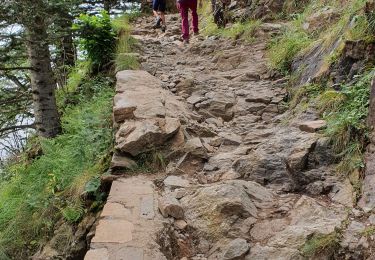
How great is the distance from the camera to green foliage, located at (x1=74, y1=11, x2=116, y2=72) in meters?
7.89

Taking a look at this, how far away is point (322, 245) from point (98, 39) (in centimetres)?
639

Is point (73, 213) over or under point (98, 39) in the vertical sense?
under

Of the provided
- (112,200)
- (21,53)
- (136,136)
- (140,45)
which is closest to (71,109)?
(21,53)

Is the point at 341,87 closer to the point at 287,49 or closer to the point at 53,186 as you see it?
the point at 287,49

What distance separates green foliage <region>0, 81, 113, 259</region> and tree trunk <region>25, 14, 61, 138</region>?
820 millimetres

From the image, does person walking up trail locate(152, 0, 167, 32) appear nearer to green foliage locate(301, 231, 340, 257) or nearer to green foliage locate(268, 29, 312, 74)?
green foliage locate(268, 29, 312, 74)

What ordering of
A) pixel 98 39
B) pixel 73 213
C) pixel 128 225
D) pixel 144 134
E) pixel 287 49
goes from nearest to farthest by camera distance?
pixel 128 225, pixel 73 213, pixel 144 134, pixel 287 49, pixel 98 39

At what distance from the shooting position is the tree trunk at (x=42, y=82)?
6.44 metres

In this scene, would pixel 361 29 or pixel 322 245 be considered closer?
pixel 322 245

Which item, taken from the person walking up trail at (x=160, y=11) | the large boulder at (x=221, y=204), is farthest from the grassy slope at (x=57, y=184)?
the person walking up trail at (x=160, y=11)

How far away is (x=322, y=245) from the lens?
2.84 metres

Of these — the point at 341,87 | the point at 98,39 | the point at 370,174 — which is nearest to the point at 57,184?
the point at 370,174

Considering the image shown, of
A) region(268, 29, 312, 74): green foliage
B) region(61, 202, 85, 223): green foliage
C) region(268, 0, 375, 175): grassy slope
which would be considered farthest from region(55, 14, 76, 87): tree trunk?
region(61, 202, 85, 223): green foliage

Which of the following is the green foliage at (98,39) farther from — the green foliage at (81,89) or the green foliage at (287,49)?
the green foliage at (287,49)
